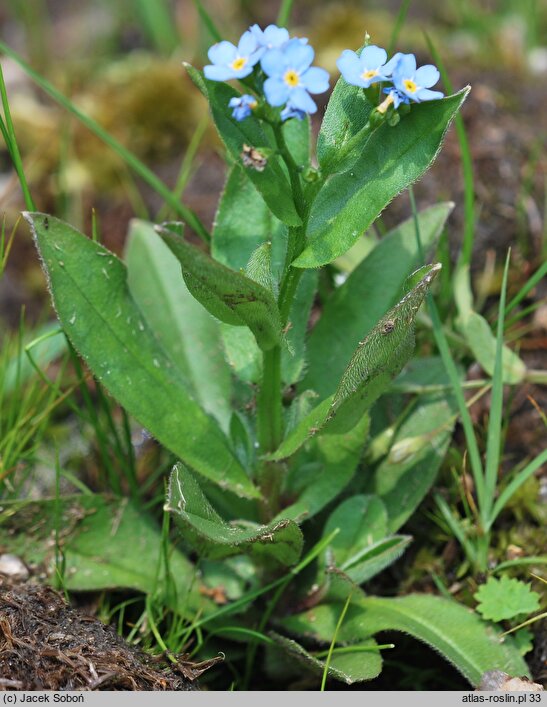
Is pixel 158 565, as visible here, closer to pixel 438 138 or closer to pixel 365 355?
pixel 365 355

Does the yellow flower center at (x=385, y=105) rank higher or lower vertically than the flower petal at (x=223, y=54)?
lower

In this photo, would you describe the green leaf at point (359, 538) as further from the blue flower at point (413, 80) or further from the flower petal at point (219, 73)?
the flower petal at point (219, 73)

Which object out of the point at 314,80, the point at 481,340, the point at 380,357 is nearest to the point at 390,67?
the point at 314,80

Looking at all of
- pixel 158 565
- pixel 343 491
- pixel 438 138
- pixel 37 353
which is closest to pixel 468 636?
pixel 343 491

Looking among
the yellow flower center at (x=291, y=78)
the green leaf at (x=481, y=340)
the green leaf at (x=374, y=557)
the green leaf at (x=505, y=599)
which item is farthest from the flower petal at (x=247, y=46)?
the green leaf at (x=505, y=599)

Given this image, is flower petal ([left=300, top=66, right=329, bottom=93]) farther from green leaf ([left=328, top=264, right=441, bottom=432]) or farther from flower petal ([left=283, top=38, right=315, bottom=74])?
green leaf ([left=328, top=264, right=441, bottom=432])

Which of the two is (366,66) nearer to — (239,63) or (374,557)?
(239,63)
